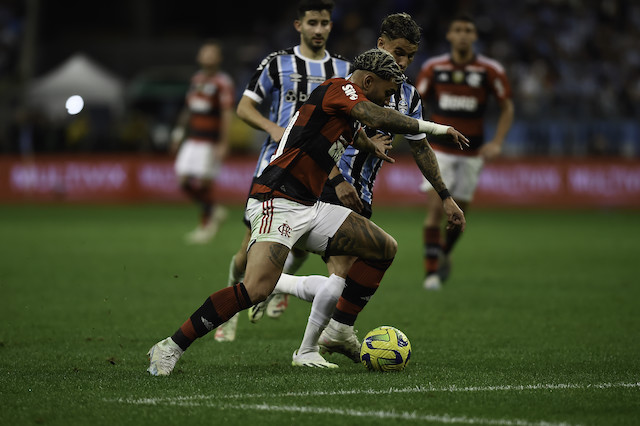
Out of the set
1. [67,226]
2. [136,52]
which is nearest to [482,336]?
[67,226]

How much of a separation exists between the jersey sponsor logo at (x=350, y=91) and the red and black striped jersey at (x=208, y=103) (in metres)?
10.4

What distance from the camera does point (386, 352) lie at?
6.41 metres

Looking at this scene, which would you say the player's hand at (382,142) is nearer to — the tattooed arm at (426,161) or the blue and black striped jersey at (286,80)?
the tattooed arm at (426,161)

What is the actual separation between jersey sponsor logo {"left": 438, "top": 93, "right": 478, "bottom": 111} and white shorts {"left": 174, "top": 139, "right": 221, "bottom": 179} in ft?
20.4

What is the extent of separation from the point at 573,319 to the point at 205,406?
180 inches

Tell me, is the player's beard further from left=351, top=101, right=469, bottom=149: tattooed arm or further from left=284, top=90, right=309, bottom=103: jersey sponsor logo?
left=351, top=101, right=469, bottom=149: tattooed arm

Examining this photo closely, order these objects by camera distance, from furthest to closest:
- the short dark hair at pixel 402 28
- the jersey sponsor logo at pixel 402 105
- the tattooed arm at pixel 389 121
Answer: the jersey sponsor logo at pixel 402 105 < the short dark hair at pixel 402 28 < the tattooed arm at pixel 389 121

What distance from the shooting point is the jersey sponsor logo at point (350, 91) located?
595 centimetres

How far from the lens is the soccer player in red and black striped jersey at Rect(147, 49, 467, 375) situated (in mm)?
6023

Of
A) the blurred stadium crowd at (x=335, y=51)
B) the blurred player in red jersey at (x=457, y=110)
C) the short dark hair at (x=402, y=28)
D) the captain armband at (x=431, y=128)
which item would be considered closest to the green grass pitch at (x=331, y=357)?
the blurred player in red jersey at (x=457, y=110)

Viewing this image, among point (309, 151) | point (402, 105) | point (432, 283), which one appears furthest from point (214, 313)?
point (432, 283)

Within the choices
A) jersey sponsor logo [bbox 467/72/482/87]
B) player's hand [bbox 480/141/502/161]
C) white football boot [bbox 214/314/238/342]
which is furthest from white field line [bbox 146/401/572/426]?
jersey sponsor logo [bbox 467/72/482/87]

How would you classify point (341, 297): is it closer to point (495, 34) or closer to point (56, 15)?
point (495, 34)

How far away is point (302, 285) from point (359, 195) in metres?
0.84
